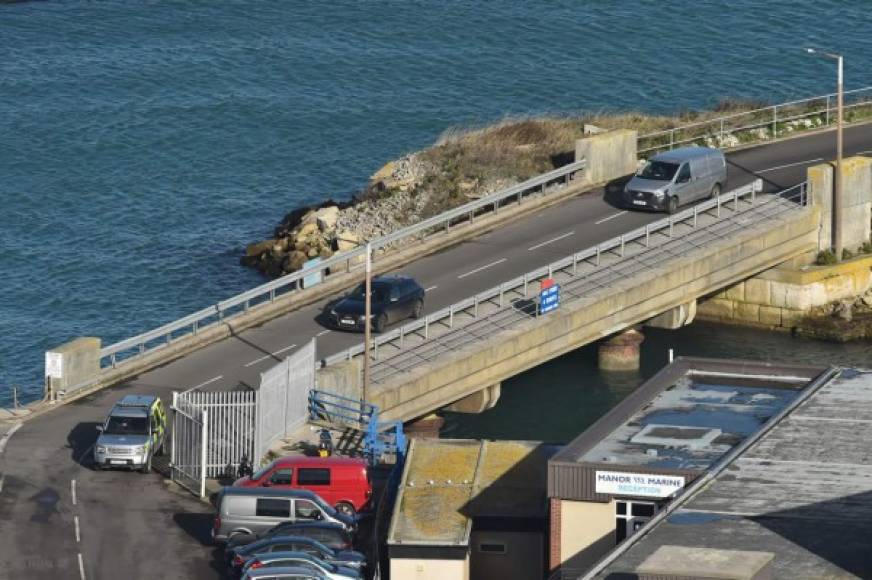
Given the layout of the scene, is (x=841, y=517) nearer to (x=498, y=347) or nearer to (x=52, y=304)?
(x=498, y=347)

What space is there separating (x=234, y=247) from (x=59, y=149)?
962 inches

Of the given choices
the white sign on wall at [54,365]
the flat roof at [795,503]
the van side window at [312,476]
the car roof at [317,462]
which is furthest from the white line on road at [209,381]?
the flat roof at [795,503]

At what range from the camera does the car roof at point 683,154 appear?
77.9m

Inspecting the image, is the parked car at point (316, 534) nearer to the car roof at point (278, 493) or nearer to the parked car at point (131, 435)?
the car roof at point (278, 493)

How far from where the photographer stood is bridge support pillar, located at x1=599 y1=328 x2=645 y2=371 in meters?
75.3

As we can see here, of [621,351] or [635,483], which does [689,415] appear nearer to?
[635,483]

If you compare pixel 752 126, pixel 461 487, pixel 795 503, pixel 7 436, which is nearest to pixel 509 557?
pixel 461 487

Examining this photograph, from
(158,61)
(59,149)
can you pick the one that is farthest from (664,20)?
(59,149)

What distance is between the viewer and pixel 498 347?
6625cm

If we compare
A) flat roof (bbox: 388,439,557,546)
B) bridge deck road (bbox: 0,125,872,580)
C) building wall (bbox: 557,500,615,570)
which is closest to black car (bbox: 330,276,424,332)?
bridge deck road (bbox: 0,125,872,580)

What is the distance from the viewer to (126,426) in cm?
5700

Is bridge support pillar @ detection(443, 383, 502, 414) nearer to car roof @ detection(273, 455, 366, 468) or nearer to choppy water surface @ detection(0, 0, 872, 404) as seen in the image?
car roof @ detection(273, 455, 366, 468)

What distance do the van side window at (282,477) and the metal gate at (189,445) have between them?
2890mm

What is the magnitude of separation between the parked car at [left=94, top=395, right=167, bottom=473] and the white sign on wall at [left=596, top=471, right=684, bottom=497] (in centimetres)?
1478
